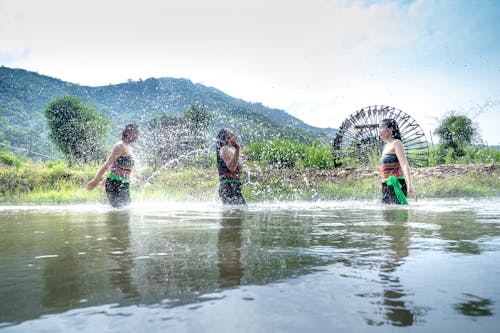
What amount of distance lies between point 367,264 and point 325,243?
0.89 meters

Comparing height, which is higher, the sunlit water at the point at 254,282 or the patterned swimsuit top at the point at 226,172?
the patterned swimsuit top at the point at 226,172

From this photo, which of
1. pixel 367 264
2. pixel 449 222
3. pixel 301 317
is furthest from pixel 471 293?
pixel 449 222

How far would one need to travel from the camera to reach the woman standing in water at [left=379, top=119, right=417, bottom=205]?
706 centimetres

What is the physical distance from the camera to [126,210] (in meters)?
7.25

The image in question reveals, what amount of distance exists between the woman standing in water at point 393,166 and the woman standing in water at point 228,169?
2438mm

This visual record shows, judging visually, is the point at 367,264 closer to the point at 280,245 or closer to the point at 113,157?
the point at 280,245

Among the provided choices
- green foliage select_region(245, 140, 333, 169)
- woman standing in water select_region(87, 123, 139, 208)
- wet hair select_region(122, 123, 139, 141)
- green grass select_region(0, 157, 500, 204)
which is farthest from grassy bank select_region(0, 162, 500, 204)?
wet hair select_region(122, 123, 139, 141)

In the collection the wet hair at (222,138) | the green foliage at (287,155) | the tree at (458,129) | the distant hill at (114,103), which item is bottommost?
the wet hair at (222,138)

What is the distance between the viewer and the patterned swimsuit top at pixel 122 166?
7.36m

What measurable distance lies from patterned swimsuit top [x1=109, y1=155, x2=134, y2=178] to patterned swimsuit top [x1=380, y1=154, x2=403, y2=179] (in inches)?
168

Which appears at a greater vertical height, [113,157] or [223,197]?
[113,157]

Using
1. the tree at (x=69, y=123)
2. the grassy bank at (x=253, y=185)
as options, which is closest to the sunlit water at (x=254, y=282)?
the grassy bank at (x=253, y=185)

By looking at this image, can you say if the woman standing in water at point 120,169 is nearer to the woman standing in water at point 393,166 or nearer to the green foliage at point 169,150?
the woman standing in water at point 393,166

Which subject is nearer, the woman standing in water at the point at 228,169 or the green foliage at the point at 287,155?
the woman standing in water at the point at 228,169
